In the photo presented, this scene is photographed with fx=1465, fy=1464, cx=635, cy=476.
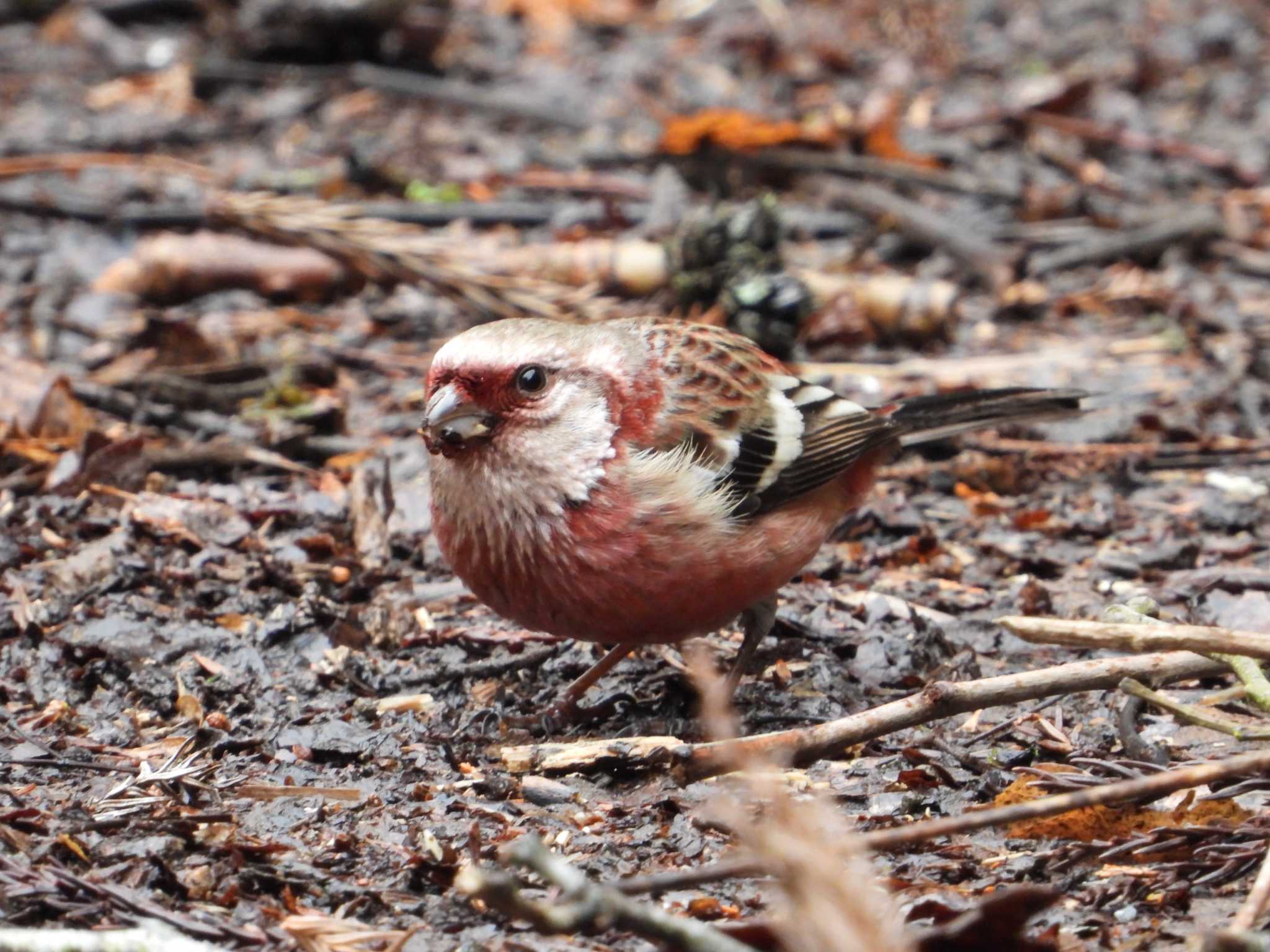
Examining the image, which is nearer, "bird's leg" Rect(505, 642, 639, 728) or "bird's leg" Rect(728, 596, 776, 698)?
"bird's leg" Rect(505, 642, 639, 728)

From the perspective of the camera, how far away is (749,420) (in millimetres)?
4551

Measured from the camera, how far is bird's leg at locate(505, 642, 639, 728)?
410 centimetres

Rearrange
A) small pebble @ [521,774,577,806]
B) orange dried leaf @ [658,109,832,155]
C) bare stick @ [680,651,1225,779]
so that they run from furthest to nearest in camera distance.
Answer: orange dried leaf @ [658,109,832,155]
small pebble @ [521,774,577,806]
bare stick @ [680,651,1225,779]

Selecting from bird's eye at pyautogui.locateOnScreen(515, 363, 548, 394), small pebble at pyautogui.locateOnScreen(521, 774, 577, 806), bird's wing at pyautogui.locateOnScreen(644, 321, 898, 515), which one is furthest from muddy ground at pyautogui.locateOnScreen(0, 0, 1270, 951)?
bird's eye at pyautogui.locateOnScreen(515, 363, 548, 394)

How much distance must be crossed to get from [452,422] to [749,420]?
3.46 feet

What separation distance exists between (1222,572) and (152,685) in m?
3.33

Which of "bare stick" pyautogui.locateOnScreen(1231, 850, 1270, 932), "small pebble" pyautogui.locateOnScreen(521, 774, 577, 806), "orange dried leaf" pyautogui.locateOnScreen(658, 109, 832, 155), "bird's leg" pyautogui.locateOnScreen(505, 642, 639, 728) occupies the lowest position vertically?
"bird's leg" pyautogui.locateOnScreen(505, 642, 639, 728)

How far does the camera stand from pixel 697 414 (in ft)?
14.4

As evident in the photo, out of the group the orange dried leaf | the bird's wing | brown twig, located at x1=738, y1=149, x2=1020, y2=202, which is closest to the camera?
the bird's wing

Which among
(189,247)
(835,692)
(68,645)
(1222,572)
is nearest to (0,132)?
(189,247)

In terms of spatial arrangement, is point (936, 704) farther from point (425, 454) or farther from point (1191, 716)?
point (425, 454)

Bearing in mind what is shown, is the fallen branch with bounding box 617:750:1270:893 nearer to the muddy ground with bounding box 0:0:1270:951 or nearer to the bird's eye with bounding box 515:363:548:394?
the muddy ground with bounding box 0:0:1270:951

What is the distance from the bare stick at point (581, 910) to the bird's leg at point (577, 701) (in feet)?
6.34

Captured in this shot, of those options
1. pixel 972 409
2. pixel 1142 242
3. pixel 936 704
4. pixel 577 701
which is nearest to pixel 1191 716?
pixel 936 704
